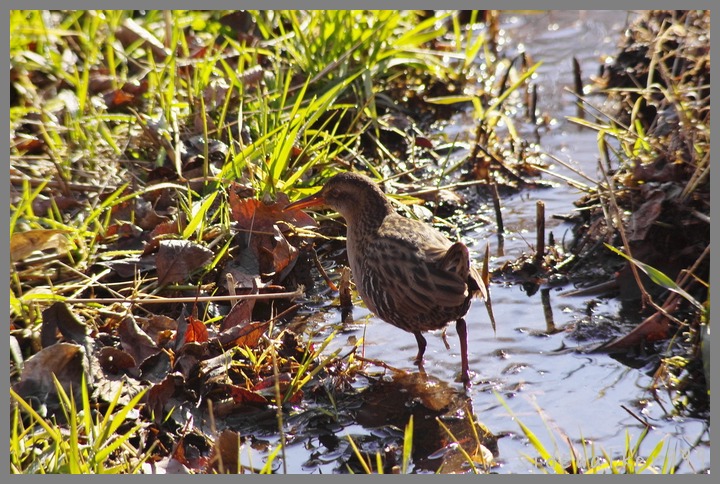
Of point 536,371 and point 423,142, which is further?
point 423,142

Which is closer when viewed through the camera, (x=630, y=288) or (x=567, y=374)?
(x=567, y=374)

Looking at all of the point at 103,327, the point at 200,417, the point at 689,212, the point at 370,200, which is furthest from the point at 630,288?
the point at 103,327

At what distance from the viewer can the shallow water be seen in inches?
144

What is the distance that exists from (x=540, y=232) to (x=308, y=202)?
1265mm

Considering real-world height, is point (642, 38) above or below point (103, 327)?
above

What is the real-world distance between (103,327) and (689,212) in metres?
2.99

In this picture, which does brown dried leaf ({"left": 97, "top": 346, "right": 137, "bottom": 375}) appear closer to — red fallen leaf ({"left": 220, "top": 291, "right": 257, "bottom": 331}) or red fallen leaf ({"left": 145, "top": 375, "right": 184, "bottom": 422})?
red fallen leaf ({"left": 145, "top": 375, "right": 184, "bottom": 422})

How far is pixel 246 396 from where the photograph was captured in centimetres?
388

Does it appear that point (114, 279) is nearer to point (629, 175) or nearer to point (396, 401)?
point (396, 401)

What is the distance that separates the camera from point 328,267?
5273 mm

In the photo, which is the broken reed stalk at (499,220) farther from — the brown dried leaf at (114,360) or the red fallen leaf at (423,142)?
the brown dried leaf at (114,360)

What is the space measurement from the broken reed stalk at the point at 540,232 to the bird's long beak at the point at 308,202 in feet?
3.83

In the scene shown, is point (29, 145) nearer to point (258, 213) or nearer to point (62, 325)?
point (258, 213)

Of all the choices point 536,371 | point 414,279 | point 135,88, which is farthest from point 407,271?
point 135,88
